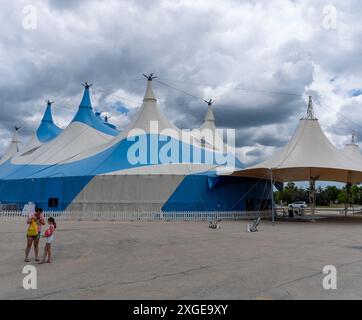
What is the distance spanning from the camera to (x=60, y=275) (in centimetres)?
659

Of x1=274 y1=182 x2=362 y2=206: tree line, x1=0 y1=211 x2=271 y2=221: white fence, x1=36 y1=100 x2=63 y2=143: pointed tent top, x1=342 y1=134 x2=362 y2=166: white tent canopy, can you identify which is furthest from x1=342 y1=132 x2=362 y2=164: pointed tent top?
x1=274 y1=182 x2=362 y2=206: tree line

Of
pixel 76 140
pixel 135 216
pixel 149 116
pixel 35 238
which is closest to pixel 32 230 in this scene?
pixel 35 238

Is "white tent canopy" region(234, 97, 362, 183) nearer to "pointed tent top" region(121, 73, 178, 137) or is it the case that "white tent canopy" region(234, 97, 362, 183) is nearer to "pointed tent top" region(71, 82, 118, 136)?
"pointed tent top" region(121, 73, 178, 137)

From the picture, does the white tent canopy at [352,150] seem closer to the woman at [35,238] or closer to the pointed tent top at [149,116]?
the pointed tent top at [149,116]

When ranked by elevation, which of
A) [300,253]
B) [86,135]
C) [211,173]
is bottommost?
[300,253]

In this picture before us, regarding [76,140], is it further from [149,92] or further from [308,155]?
[308,155]

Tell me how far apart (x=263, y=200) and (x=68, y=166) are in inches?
476

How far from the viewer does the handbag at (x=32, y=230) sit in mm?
8039

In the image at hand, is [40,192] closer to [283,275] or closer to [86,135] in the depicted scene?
[86,135]

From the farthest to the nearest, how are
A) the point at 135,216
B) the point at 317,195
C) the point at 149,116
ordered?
the point at 317,195, the point at 149,116, the point at 135,216

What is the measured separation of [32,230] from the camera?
8.06 metres

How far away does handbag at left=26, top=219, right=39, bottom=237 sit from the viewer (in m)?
8.04

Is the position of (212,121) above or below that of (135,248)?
above

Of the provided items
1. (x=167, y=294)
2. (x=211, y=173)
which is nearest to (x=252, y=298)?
(x=167, y=294)
